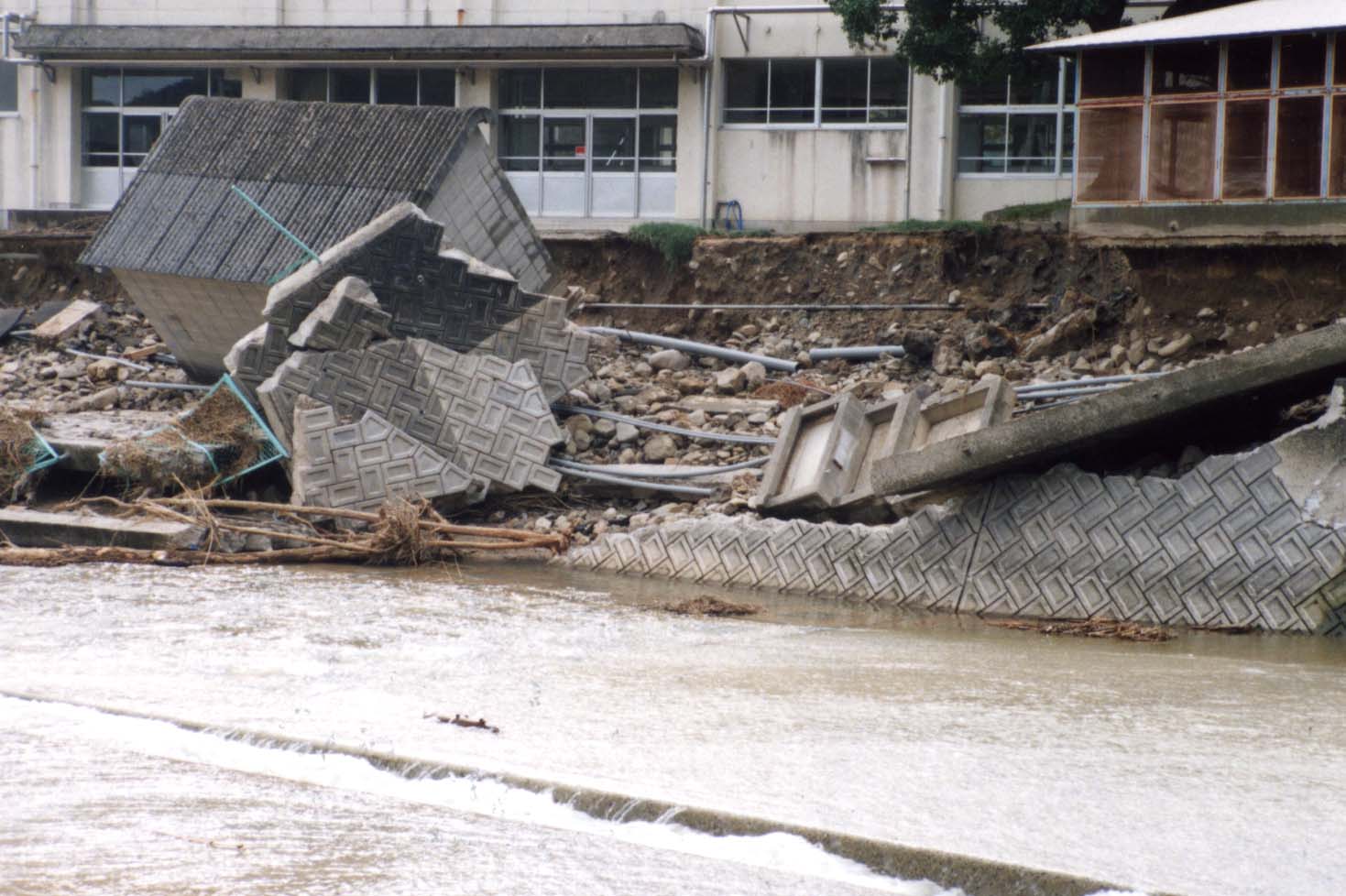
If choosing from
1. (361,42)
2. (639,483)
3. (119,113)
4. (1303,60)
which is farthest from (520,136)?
(639,483)

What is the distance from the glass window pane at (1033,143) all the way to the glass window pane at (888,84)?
208 cm

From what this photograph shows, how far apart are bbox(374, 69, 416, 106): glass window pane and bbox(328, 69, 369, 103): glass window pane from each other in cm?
24

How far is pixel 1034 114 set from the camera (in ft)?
87.4

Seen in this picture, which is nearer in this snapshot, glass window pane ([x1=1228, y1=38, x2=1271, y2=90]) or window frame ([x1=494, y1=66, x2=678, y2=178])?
glass window pane ([x1=1228, y1=38, x2=1271, y2=90])

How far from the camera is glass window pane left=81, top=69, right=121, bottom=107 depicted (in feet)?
103

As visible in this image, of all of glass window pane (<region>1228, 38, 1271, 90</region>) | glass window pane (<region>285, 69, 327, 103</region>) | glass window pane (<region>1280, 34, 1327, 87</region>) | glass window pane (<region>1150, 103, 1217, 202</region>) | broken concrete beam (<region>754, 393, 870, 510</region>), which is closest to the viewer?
broken concrete beam (<region>754, 393, 870, 510</region>)

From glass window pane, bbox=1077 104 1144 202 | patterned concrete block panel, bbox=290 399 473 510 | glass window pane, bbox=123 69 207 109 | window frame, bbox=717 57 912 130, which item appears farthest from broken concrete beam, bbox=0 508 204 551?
glass window pane, bbox=123 69 207 109

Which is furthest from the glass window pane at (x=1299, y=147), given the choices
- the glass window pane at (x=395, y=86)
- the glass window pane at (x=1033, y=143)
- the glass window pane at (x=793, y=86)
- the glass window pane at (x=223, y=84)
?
the glass window pane at (x=223, y=84)

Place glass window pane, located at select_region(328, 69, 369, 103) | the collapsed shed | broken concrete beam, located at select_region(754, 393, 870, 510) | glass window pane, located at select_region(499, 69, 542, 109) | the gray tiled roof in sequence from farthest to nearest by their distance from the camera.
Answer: glass window pane, located at select_region(328, 69, 369, 103) → glass window pane, located at select_region(499, 69, 542, 109) → the gray tiled roof → the collapsed shed → broken concrete beam, located at select_region(754, 393, 870, 510)

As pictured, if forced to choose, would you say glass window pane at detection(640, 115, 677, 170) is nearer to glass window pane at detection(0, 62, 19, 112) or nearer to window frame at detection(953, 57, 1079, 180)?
window frame at detection(953, 57, 1079, 180)

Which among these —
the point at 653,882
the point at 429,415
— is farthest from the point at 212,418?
the point at 653,882

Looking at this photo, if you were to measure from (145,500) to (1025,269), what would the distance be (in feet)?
42.5

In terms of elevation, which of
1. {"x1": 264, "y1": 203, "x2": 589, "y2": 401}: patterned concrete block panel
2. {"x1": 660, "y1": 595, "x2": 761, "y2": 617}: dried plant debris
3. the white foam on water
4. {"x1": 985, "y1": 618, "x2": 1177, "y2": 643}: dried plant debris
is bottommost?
{"x1": 660, "y1": 595, "x2": 761, "y2": 617}: dried plant debris

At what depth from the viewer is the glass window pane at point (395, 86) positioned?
98.5 ft
